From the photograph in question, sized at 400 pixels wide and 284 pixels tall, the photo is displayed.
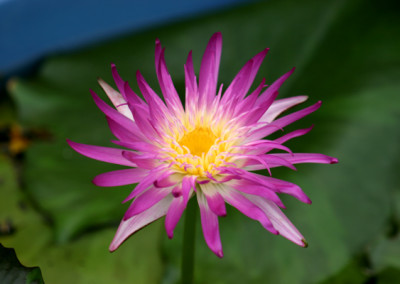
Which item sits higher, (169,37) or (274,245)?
(169,37)

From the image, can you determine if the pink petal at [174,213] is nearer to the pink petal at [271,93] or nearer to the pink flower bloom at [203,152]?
the pink flower bloom at [203,152]

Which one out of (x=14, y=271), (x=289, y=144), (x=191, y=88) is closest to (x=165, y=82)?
(x=191, y=88)

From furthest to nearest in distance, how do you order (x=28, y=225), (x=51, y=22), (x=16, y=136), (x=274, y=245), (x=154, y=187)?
(x=51, y=22) → (x=16, y=136) → (x=28, y=225) → (x=274, y=245) → (x=154, y=187)

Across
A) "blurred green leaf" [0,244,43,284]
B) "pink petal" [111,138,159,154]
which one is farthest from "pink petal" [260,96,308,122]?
"blurred green leaf" [0,244,43,284]

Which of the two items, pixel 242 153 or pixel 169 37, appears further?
pixel 169 37

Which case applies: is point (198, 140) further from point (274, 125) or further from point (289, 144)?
point (289, 144)

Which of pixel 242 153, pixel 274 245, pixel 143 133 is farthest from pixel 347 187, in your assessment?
pixel 143 133

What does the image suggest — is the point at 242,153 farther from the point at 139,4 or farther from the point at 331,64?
the point at 139,4
